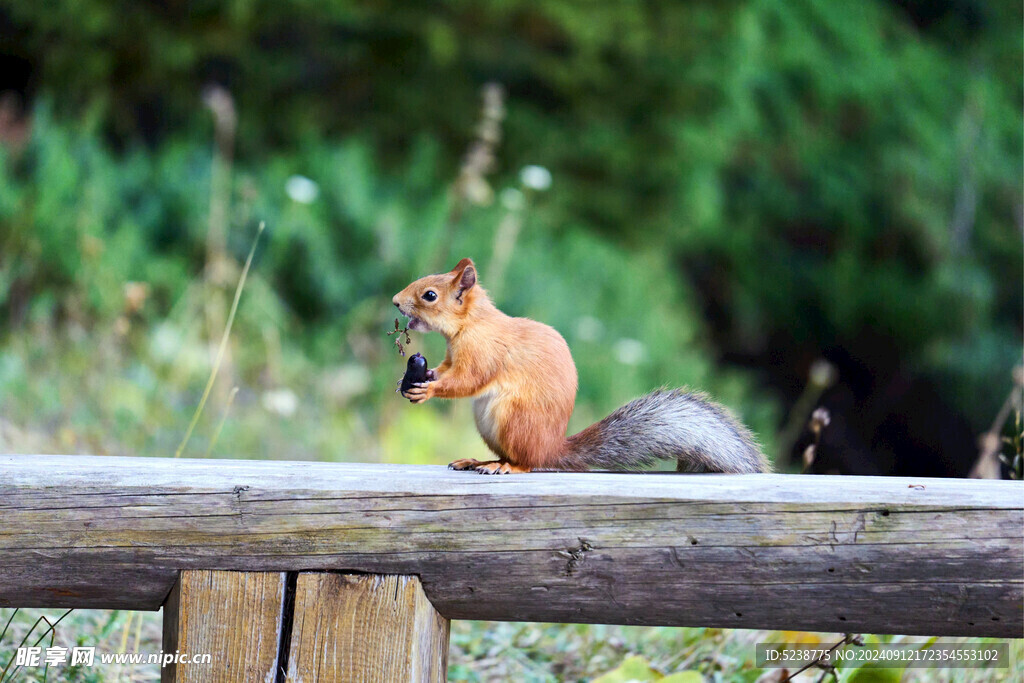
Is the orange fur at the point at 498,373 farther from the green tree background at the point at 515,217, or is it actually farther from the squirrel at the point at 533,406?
the green tree background at the point at 515,217

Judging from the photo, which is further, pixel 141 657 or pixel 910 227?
pixel 910 227

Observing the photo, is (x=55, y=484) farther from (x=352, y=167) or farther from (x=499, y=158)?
(x=499, y=158)

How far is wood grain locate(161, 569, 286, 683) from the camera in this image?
1.21 m

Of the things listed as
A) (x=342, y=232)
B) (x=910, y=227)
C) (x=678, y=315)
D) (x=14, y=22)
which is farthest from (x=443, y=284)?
(x=910, y=227)

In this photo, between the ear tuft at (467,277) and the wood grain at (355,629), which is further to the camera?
the ear tuft at (467,277)

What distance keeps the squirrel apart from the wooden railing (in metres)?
0.13

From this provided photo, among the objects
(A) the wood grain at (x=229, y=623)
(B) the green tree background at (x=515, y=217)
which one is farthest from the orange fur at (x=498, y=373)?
(B) the green tree background at (x=515, y=217)

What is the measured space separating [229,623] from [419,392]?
39 cm

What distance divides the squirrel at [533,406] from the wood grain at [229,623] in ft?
1.05

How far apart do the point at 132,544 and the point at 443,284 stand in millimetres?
556

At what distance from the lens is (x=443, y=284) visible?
1.40 meters

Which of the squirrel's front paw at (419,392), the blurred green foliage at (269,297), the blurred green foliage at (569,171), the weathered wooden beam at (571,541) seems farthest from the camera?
the blurred green foliage at (569,171)

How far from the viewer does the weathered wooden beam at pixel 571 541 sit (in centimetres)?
117

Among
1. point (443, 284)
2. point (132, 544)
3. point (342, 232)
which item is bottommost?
point (132, 544)
